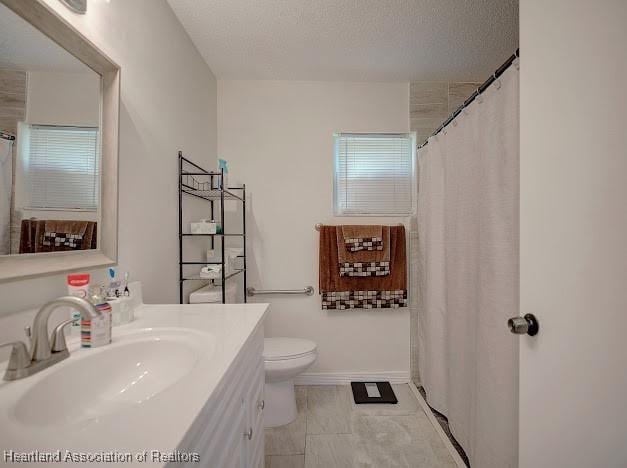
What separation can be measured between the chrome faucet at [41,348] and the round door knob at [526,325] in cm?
100

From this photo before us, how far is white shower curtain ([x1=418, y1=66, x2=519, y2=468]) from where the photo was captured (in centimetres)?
109

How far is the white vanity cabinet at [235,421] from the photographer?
516mm

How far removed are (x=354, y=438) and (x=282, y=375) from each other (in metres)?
0.50

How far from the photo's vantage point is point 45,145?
0.81 meters

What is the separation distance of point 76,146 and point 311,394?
1934mm

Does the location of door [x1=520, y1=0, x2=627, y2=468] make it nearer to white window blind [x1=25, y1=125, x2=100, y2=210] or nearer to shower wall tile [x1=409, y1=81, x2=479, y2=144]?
white window blind [x1=25, y1=125, x2=100, y2=210]

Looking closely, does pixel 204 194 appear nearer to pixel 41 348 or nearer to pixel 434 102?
pixel 41 348

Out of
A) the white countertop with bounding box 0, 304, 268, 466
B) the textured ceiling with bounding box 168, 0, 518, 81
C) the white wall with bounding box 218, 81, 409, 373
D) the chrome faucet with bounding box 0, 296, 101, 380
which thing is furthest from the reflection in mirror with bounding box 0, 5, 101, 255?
the white wall with bounding box 218, 81, 409, 373

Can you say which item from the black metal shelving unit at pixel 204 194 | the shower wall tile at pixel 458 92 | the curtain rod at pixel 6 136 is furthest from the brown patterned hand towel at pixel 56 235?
the shower wall tile at pixel 458 92

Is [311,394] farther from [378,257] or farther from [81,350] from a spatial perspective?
[81,350]

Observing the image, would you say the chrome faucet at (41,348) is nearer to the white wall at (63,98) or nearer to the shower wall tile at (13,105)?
the shower wall tile at (13,105)

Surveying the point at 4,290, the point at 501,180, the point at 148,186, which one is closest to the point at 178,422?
the point at 4,290

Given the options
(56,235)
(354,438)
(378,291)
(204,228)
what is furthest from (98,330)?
(378,291)

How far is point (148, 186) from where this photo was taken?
4.20ft
